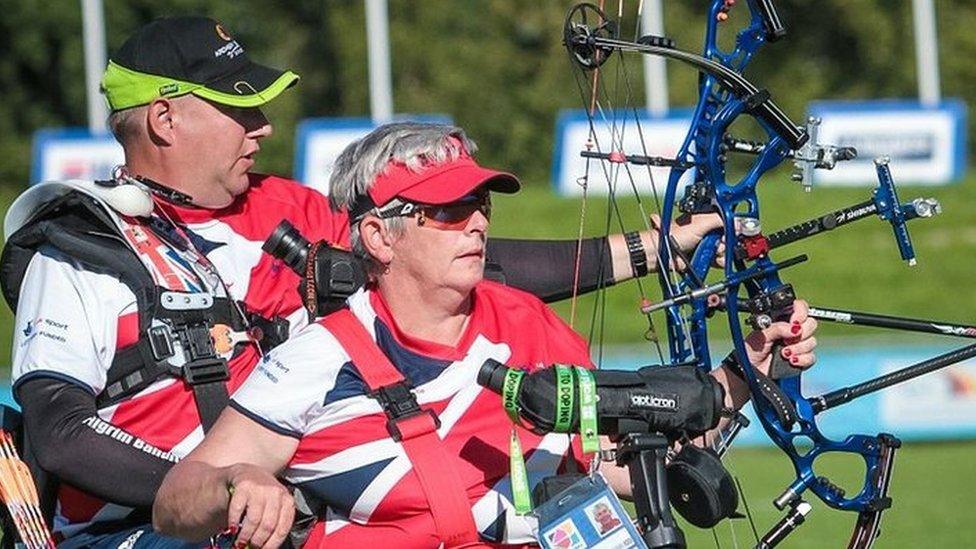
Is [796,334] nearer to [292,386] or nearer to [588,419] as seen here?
[588,419]

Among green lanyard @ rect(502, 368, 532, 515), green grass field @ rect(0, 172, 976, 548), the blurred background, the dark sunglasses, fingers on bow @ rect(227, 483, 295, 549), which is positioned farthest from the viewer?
green grass field @ rect(0, 172, 976, 548)

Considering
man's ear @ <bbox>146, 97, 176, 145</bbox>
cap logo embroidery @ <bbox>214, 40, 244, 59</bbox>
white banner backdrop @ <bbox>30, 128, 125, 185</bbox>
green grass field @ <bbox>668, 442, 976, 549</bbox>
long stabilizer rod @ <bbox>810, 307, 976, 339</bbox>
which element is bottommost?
green grass field @ <bbox>668, 442, 976, 549</bbox>

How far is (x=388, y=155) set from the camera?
171 inches

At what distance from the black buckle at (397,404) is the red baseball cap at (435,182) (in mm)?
419

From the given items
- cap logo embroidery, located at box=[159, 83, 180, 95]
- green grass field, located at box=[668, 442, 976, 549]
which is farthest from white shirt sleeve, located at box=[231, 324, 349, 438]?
green grass field, located at box=[668, 442, 976, 549]

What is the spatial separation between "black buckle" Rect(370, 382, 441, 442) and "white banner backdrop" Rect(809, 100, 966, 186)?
1787 cm

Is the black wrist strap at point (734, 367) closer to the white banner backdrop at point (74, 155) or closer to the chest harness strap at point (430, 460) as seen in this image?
the chest harness strap at point (430, 460)

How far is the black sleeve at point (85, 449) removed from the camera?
14.7 ft

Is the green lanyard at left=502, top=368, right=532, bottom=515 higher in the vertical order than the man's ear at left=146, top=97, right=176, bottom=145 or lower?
lower

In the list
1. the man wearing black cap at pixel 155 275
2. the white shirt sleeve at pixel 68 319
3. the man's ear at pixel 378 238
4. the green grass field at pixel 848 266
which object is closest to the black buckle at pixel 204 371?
the man wearing black cap at pixel 155 275

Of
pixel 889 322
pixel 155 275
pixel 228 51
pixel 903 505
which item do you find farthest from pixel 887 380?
pixel 903 505

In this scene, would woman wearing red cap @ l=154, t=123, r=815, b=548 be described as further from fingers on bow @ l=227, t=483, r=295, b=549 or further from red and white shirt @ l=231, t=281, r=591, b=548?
fingers on bow @ l=227, t=483, r=295, b=549

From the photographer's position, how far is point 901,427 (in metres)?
14.5

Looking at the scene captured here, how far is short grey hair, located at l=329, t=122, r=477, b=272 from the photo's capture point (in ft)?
14.2
